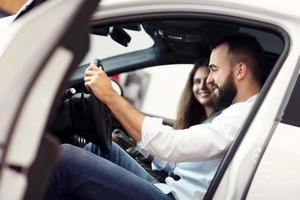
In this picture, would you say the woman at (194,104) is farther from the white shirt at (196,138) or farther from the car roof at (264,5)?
the car roof at (264,5)

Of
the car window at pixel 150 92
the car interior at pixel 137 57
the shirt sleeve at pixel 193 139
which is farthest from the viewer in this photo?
the car window at pixel 150 92

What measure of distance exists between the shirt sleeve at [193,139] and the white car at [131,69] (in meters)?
0.16

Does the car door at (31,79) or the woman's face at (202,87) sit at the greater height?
the woman's face at (202,87)

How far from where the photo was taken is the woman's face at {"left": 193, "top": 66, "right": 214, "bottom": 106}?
2.37 m

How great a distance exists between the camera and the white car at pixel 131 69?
0.77 metres

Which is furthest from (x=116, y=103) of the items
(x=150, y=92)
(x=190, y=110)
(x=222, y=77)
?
(x=150, y=92)

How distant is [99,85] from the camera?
5.63 feet

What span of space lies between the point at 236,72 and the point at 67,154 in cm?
68

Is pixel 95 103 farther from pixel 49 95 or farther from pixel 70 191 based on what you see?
pixel 49 95

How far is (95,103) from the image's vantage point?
189cm

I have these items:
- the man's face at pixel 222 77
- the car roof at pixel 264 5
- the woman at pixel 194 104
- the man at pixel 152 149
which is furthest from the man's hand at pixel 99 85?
the woman at pixel 194 104

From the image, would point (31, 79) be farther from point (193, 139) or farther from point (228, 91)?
point (228, 91)

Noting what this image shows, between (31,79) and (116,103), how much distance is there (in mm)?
948

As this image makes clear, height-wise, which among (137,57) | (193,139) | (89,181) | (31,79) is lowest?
(89,181)
